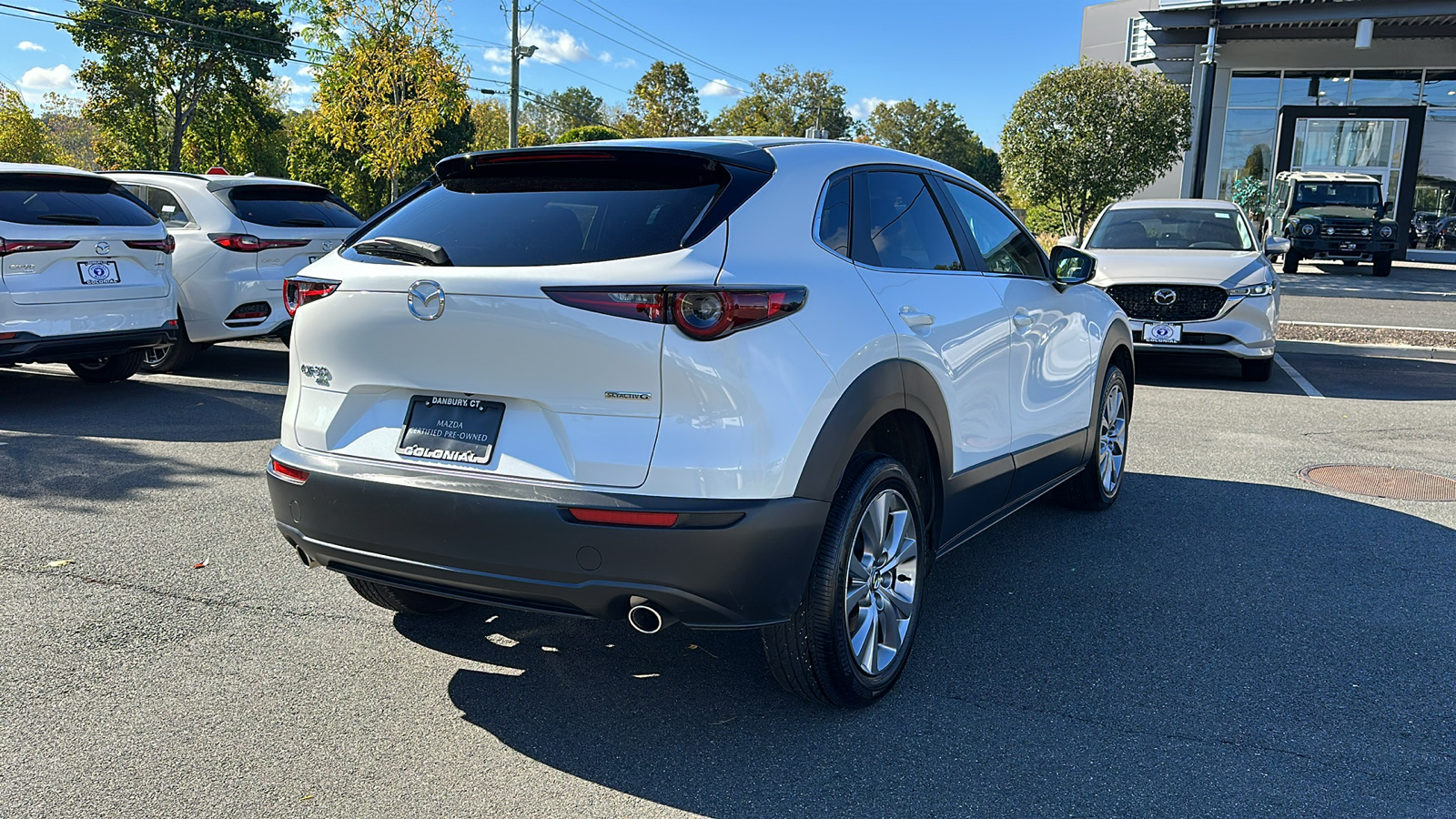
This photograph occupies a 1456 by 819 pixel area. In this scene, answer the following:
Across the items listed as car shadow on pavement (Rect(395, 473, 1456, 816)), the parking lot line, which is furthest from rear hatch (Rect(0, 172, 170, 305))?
the parking lot line

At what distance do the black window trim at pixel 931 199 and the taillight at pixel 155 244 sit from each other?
666 cm

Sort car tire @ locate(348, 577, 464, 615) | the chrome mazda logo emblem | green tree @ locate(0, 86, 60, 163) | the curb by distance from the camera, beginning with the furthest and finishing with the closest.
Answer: green tree @ locate(0, 86, 60, 163), the curb, car tire @ locate(348, 577, 464, 615), the chrome mazda logo emblem

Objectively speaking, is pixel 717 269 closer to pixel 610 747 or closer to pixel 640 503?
pixel 640 503

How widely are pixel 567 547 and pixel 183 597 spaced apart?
2.27 metres

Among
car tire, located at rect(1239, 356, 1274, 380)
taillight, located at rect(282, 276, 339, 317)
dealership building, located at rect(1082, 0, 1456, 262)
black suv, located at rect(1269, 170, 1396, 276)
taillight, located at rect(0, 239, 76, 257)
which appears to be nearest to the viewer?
taillight, located at rect(282, 276, 339, 317)

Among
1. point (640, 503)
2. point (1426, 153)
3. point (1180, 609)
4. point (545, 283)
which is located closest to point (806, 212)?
point (545, 283)

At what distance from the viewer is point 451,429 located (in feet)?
10.2

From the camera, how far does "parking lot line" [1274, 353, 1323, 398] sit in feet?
32.2

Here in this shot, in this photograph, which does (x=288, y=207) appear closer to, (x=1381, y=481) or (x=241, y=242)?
(x=241, y=242)

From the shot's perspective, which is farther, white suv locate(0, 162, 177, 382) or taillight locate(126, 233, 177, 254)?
taillight locate(126, 233, 177, 254)

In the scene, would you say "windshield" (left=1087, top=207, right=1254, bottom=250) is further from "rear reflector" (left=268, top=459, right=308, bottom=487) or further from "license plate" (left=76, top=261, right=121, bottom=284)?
"rear reflector" (left=268, top=459, right=308, bottom=487)

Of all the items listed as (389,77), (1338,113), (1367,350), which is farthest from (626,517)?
(1338,113)

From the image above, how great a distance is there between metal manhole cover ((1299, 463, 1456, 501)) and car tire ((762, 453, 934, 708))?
3926mm

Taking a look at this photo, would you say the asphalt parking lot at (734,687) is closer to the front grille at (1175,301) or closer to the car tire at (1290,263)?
the front grille at (1175,301)
